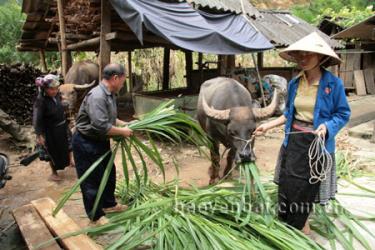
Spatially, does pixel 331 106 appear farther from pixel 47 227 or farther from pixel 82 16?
pixel 82 16

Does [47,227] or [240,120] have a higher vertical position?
[240,120]

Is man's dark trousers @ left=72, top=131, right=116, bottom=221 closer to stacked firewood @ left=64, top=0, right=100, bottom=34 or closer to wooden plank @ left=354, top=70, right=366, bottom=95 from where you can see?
stacked firewood @ left=64, top=0, right=100, bottom=34

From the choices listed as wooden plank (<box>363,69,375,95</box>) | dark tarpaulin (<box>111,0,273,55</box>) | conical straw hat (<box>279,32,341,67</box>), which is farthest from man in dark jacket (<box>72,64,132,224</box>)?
wooden plank (<box>363,69,375,95</box>)

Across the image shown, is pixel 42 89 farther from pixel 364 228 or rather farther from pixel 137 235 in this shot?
pixel 364 228

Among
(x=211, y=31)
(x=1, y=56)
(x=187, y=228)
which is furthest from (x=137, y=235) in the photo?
(x=1, y=56)

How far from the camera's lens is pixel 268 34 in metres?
10.2

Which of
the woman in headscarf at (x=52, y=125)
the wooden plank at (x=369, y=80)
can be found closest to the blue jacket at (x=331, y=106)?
the woman in headscarf at (x=52, y=125)

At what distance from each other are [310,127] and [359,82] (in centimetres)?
1323

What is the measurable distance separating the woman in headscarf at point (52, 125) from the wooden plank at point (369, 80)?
13136mm

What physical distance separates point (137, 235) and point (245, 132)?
1819 mm

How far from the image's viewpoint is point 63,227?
3.04 m

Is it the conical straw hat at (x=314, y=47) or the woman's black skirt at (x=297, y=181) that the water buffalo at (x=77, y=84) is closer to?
the woman's black skirt at (x=297, y=181)

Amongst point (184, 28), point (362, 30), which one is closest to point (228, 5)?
point (184, 28)

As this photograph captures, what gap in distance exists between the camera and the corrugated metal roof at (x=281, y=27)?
33.1 ft
